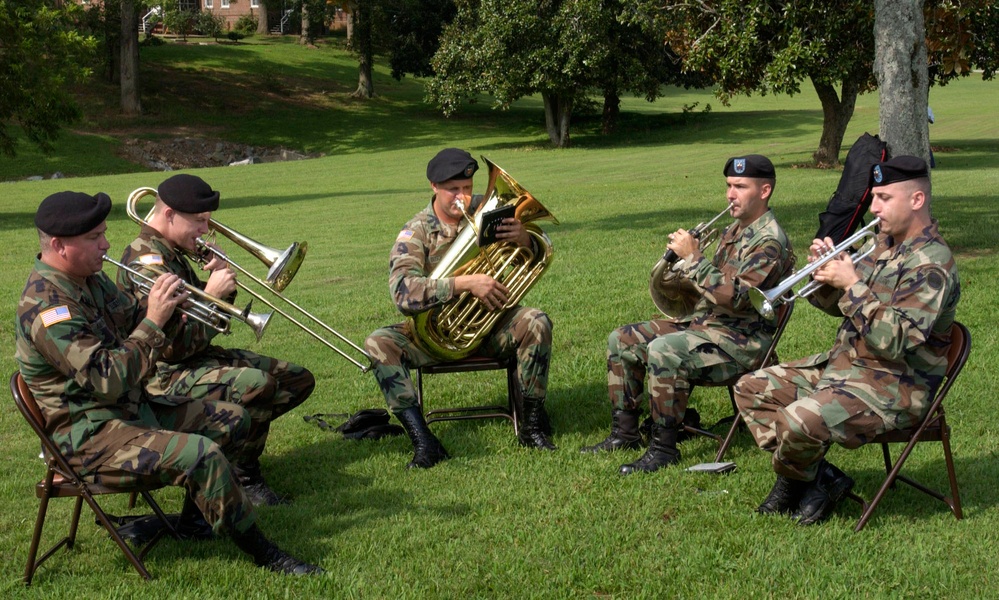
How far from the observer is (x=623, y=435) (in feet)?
21.5

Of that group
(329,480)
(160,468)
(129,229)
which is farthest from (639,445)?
(129,229)

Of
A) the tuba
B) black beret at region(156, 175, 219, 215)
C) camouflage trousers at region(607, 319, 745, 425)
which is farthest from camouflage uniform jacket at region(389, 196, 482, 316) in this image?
camouflage trousers at region(607, 319, 745, 425)

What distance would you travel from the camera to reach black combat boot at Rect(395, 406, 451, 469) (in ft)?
20.9

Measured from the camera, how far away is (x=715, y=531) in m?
5.20

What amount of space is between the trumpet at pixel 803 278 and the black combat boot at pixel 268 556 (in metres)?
2.69

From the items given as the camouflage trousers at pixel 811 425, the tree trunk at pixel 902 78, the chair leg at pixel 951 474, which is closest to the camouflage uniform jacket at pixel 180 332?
the camouflage trousers at pixel 811 425

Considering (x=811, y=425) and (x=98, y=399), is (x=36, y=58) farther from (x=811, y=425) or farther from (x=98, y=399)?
(x=811, y=425)

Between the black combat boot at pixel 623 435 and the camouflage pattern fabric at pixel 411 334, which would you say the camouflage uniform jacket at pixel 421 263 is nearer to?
the camouflage pattern fabric at pixel 411 334

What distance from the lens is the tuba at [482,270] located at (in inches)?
259

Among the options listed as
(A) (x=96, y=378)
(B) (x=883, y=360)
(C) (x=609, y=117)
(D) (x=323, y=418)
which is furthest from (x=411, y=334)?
(C) (x=609, y=117)

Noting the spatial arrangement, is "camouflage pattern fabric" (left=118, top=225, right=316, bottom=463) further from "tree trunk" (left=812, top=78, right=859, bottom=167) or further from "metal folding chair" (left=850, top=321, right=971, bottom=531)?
"tree trunk" (left=812, top=78, right=859, bottom=167)

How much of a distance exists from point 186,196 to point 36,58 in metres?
18.9

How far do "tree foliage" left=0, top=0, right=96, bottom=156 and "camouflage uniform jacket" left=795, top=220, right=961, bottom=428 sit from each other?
20715mm

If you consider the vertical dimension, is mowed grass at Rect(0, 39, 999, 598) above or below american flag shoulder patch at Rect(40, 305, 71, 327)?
below
